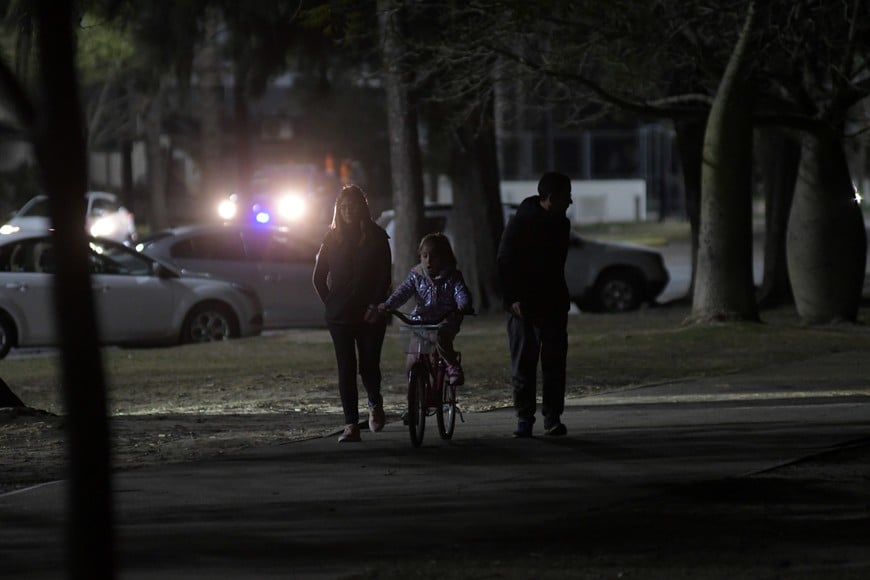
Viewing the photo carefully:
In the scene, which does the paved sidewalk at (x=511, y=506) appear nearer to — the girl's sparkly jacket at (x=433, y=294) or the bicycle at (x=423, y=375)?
the bicycle at (x=423, y=375)

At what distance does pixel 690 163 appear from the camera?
942 inches

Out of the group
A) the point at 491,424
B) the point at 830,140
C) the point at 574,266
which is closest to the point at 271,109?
the point at 574,266

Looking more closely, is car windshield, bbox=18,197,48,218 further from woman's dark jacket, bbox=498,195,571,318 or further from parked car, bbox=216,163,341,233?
woman's dark jacket, bbox=498,195,571,318

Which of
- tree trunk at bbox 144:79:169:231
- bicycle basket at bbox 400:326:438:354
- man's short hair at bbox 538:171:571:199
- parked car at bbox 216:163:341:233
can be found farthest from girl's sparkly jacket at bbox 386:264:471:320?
tree trunk at bbox 144:79:169:231

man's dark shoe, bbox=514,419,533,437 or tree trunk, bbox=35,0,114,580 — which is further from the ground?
tree trunk, bbox=35,0,114,580

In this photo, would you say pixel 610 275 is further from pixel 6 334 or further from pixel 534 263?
pixel 534 263

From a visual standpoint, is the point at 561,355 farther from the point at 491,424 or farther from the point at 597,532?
the point at 597,532

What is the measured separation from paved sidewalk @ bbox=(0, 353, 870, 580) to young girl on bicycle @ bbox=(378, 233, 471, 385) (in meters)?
0.61

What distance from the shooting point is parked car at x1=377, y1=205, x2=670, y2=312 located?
24.5 m

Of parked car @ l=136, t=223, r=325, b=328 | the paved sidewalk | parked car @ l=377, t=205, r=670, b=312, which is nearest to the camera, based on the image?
the paved sidewalk

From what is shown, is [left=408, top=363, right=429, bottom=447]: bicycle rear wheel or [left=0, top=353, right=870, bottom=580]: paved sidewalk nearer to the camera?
[left=0, top=353, right=870, bottom=580]: paved sidewalk

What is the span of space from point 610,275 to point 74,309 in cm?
1979

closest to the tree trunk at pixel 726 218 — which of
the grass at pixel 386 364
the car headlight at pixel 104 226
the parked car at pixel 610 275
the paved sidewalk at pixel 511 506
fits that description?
the grass at pixel 386 364

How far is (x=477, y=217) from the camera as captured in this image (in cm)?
2403
